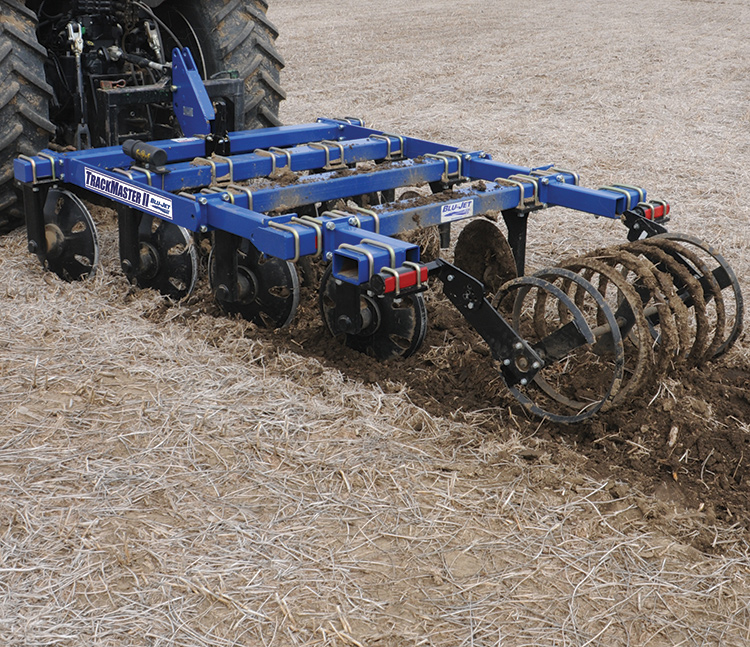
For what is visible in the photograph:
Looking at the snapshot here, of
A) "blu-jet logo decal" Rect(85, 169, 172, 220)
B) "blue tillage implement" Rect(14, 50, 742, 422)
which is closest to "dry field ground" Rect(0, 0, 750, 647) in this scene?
"blue tillage implement" Rect(14, 50, 742, 422)

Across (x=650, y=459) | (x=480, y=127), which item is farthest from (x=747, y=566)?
(x=480, y=127)

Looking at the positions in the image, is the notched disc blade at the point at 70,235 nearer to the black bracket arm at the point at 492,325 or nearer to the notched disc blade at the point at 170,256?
the notched disc blade at the point at 170,256

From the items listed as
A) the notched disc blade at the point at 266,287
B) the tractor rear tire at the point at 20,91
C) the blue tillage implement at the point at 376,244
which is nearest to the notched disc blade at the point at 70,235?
the blue tillage implement at the point at 376,244

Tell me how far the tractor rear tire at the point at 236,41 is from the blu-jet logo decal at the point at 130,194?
161cm

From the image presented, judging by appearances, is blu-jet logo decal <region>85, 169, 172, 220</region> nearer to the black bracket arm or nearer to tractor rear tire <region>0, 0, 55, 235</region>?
tractor rear tire <region>0, 0, 55, 235</region>

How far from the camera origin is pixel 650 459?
3.16m

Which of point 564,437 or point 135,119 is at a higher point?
point 135,119

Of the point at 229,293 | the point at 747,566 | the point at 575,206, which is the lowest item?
the point at 747,566

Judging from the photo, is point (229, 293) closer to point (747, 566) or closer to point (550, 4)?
point (747, 566)

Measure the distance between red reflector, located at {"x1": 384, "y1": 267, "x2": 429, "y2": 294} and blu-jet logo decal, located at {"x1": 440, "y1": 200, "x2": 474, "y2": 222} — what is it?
0.68 metres

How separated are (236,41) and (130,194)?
195cm

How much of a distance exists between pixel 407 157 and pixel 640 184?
243 cm

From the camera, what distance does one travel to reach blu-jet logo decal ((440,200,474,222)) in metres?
3.89

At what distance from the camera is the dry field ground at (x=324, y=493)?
2400 mm
